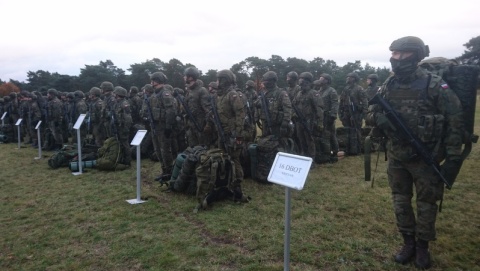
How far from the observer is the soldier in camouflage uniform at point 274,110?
7480mm

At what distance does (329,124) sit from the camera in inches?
374

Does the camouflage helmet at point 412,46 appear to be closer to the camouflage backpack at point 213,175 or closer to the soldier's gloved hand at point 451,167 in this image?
the soldier's gloved hand at point 451,167

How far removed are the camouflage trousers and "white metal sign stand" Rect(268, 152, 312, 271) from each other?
4.76ft

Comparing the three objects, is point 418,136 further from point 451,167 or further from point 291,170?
point 291,170

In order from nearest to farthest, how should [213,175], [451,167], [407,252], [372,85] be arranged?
1. [451,167]
2. [407,252]
3. [213,175]
4. [372,85]

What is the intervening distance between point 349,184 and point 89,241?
493 centimetres

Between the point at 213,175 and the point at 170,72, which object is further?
the point at 170,72

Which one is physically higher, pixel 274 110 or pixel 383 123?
pixel 383 123

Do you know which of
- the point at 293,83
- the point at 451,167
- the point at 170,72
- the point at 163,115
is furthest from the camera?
the point at 170,72

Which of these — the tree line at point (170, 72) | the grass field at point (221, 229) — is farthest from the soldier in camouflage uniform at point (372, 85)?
the tree line at point (170, 72)

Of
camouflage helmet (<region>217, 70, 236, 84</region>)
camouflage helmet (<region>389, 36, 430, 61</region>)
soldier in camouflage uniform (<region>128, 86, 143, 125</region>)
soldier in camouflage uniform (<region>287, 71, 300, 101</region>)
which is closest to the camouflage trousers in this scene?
camouflage helmet (<region>389, 36, 430, 61</region>)

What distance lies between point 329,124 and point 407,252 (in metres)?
5.93

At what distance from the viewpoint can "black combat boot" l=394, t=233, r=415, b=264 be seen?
3791mm

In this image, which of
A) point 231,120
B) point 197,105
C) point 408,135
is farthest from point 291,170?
point 197,105
